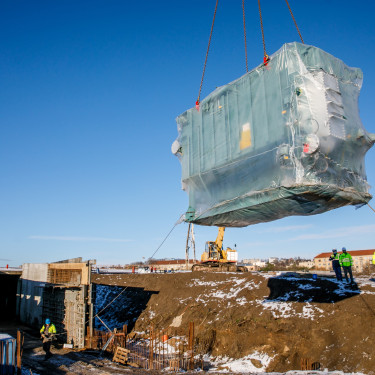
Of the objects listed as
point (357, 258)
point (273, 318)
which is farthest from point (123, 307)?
point (357, 258)

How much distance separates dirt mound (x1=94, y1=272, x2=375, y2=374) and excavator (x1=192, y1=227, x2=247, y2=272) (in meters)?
6.89

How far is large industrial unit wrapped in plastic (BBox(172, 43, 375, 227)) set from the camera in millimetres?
6211

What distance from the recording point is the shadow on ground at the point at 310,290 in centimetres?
1586

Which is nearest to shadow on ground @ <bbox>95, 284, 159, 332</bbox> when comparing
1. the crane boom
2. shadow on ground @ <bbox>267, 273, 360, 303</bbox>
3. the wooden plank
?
the wooden plank

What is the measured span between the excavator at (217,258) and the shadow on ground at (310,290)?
11.9 metres

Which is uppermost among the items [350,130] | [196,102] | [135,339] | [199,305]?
[196,102]

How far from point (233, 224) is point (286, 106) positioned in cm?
306

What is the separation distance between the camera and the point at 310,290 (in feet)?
56.5

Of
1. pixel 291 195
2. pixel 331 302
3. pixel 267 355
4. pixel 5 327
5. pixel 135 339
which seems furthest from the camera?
pixel 5 327

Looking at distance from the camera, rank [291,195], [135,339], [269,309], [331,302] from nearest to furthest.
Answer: [291,195] < [331,302] < [269,309] < [135,339]

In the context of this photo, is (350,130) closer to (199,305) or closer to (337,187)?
(337,187)

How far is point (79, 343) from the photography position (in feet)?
53.6

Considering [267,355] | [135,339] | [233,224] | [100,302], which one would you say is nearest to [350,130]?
[233,224]

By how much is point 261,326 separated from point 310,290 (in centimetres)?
355
